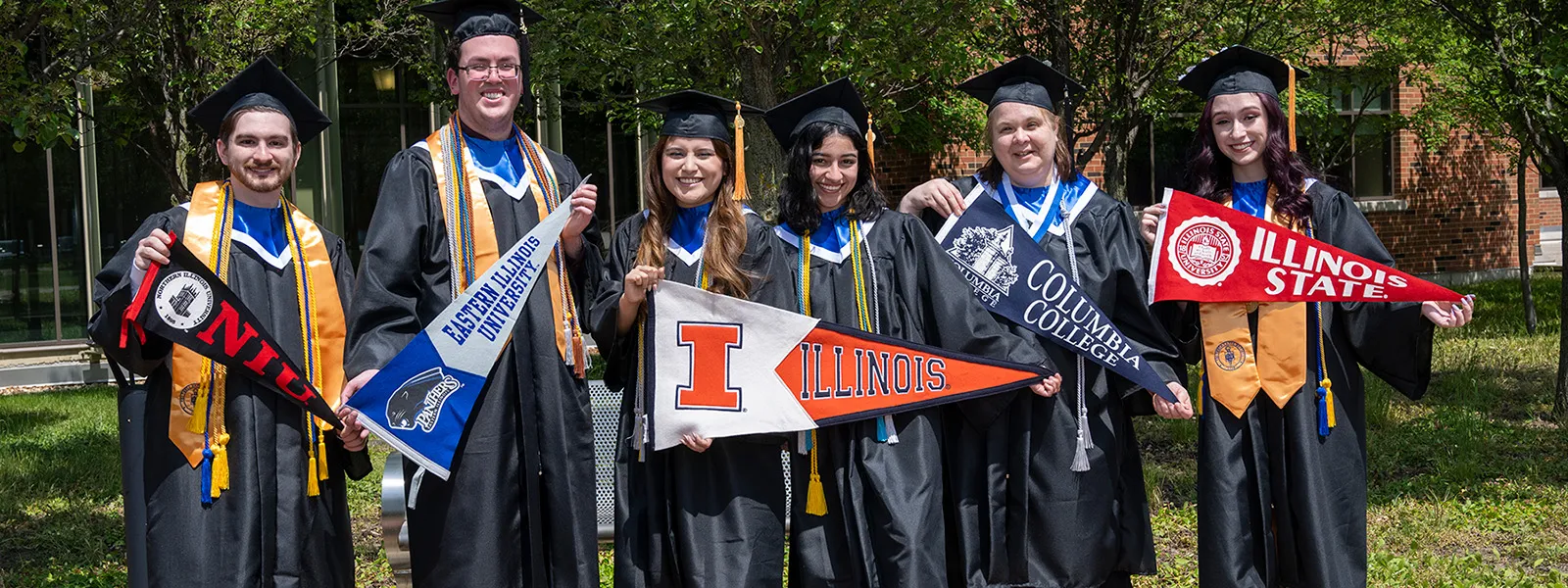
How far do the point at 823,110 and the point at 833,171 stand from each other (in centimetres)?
20

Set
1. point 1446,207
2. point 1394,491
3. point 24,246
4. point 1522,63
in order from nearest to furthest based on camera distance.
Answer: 1. point 1394,491
2. point 1522,63
3. point 24,246
4. point 1446,207

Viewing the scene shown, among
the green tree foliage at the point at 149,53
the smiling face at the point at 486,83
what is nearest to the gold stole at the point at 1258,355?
the smiling face at the point at 486,83

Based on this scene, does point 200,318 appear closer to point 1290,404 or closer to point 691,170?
point 691,170

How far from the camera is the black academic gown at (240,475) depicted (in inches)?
137

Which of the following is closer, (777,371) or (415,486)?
(415,486)

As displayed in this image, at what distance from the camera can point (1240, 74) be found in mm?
3949

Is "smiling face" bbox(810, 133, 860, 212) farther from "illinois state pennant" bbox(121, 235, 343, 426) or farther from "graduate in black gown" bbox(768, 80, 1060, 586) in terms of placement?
"illinois state pennant" bbox(121, 235, 343, 426)

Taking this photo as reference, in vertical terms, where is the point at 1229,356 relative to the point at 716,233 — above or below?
below

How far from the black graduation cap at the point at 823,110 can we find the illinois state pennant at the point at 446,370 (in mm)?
856

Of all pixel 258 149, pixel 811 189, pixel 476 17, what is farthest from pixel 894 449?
pixel 258 149

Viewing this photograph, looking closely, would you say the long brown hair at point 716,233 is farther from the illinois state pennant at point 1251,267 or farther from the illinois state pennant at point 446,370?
the illinois state pennant at point 1251,267

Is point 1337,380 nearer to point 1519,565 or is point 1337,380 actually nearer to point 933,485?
point 933,485

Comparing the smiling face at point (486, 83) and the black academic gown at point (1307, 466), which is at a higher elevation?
the smiling face at point (486, 83)

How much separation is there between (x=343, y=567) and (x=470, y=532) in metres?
0.46
